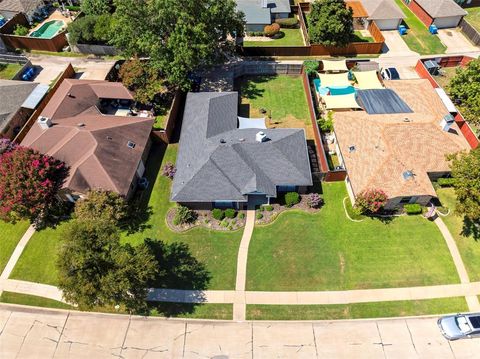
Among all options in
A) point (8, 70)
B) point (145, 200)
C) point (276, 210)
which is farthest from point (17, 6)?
point (276, 210)

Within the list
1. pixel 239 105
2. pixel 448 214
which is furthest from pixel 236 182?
pixel 448 214

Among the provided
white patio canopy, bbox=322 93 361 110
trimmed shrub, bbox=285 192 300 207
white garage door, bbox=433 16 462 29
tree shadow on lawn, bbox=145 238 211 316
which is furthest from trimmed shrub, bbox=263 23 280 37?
tree shadow on lawn, bbox=145 238 211 316

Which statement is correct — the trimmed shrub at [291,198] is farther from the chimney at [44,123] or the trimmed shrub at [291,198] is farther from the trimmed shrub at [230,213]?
the chimney at [44,123]

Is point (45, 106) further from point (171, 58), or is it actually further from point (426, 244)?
point (426, 244)

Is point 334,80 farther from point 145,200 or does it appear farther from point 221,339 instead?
point 221,339

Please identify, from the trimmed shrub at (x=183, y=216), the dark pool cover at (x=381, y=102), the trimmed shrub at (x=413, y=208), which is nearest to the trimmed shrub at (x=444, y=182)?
the trimmed shrub at (x=413, y=208)

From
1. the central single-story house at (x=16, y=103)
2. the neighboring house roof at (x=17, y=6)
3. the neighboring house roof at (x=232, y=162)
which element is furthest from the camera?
the neighboring house roof at (x=17, y=6)

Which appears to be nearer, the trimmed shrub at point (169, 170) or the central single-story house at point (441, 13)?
the trimmed shrub at point (169, 170)

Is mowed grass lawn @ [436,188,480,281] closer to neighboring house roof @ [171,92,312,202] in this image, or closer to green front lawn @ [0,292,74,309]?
neighboring house roof @ [171,92,312,202]
